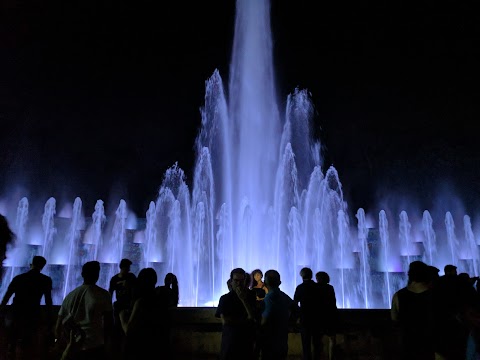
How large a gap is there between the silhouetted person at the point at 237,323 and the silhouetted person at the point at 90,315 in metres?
1.28

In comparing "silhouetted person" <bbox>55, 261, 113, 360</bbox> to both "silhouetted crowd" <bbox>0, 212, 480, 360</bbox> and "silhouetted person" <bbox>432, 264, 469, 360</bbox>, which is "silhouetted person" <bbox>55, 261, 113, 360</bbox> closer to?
"silhouetted crowd" <bbox>0, 212, 480, 360</bbox>

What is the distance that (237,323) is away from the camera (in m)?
4.55

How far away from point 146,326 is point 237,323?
1.12 metres

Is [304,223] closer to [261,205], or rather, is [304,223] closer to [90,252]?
[261,205]

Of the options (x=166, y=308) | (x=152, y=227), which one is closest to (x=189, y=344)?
(x=166, y=308)

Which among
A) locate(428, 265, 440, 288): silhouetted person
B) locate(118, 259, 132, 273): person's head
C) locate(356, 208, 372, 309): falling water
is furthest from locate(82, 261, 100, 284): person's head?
locate(356, 208, 372, 309): falling water

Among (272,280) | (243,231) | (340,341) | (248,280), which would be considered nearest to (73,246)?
(243,231)

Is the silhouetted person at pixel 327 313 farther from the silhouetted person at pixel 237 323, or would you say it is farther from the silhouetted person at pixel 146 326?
the silhouetted person at pixel 146 326

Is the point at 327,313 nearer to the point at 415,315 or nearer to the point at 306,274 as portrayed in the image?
the point at 306,274

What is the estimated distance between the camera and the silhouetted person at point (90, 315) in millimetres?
3949

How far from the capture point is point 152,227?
98.9 feet

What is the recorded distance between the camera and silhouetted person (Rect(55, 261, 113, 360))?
13.0ft

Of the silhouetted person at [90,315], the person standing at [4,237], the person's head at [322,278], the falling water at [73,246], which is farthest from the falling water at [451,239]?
the person standing at [4,237]

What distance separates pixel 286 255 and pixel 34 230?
20.3 m
